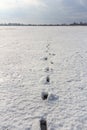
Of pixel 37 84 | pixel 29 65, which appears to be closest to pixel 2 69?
pixel 29 65

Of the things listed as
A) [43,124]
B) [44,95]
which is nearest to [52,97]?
[44,95]

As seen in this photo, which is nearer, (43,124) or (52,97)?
(43,124)

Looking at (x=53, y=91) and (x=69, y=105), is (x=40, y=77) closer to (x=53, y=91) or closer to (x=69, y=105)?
(x=53, y=91)

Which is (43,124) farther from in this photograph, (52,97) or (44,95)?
(44,95)

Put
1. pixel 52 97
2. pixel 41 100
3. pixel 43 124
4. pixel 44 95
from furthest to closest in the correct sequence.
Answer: pixel 44 95 → pixel 52 97 → pixel 41 100 → pixel 43 124

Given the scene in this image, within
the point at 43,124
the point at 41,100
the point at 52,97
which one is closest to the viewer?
the point at 43,124

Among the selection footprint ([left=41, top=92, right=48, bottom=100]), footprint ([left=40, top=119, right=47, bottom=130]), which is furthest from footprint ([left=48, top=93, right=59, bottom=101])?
footprint ([left=40, top=119, right=47, bottom=130])

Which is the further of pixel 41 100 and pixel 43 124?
pixel 41 100

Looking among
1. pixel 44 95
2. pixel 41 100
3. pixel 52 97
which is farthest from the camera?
pixel 44 95

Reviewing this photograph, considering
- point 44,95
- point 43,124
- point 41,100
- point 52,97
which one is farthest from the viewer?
point 44,95

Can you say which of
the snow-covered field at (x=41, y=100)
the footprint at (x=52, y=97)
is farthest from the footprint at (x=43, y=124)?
the footprint at (x=52, y=97)

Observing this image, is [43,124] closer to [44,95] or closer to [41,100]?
[41,100]

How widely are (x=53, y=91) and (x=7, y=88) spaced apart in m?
1.17

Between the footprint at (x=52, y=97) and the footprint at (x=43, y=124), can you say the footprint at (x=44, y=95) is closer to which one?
the footprint at (x=52, y=97)
